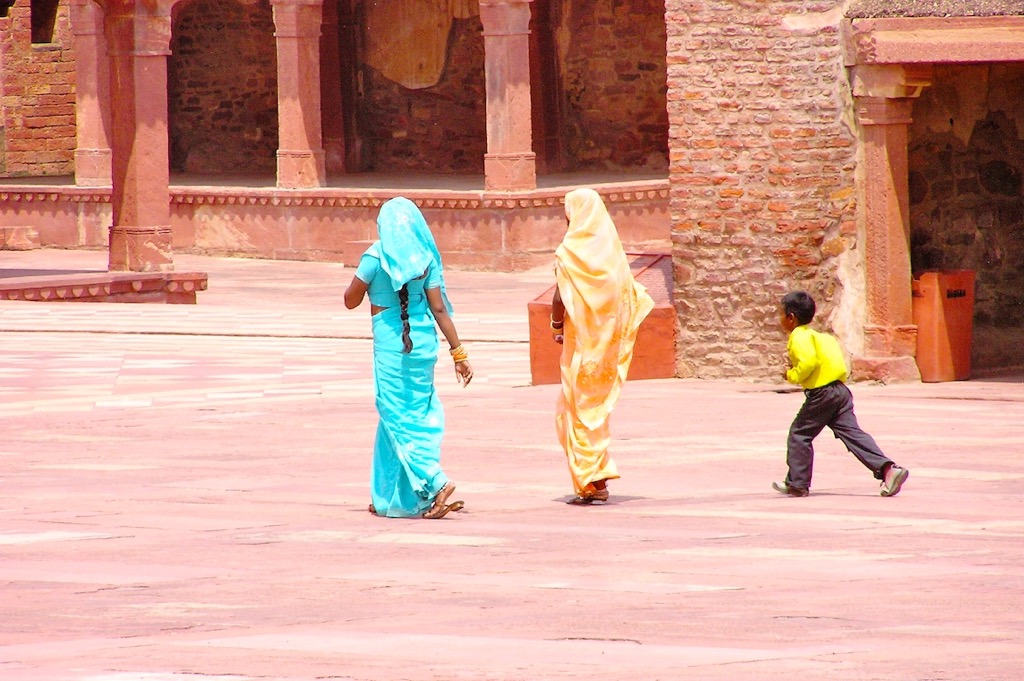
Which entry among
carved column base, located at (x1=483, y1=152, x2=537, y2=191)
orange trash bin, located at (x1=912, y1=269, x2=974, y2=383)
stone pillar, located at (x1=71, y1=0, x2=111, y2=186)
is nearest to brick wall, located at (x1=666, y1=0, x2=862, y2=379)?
orange trash bin, located at (x1=912, y1=269, x2=974, y2=383)

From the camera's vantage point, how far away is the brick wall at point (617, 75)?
958 inches

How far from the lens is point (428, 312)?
677 cm

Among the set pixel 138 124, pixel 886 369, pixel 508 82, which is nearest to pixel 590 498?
pixel 886 369

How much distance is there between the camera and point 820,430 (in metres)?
7.00

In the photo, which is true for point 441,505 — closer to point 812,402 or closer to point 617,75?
point 812,402

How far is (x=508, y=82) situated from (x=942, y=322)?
998 cm

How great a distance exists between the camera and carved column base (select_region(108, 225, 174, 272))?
55.8 ft

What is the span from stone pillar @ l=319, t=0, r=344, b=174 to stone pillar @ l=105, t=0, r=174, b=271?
326 inches

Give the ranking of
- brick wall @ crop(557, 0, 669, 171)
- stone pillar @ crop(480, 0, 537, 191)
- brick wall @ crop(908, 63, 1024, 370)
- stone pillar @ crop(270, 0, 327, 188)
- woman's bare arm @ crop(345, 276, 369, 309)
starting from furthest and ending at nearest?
brick wall @ crop(557, 0, 669, 171), stone pillar @ crop(270, 0, 327, 188), stone pillar @ crop(480, 0, 537, 191), brick wall @ crop(908, 63, 1024, 370), woman's bare arm @ crop(345, 276, 369, 309)

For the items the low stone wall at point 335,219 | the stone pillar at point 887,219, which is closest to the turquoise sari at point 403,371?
the stone pillar at point 887,219

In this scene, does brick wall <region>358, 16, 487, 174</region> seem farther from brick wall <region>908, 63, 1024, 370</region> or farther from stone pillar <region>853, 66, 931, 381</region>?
stone pillar <region>853, 66, 931, 381</region>

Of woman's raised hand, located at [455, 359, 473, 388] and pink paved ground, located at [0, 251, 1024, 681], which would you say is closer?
pink paved ground, located at [0, 251, 1024, 681]

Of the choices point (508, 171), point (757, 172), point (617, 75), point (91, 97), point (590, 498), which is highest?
point (617, 75)

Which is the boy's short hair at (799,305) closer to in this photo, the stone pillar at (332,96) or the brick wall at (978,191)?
the brick wall at (978,191)
